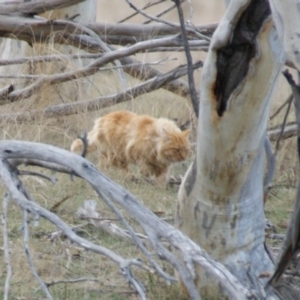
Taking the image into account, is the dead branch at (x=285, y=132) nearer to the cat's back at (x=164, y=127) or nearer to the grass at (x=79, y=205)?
the grass at (x=79, y=205)

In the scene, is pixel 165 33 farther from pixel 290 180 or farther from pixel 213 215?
pixel 213 215

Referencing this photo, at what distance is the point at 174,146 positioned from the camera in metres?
7.11

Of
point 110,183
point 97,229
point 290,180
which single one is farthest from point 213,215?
point 290,180

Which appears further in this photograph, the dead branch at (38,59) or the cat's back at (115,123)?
the cat's back at (115,123)

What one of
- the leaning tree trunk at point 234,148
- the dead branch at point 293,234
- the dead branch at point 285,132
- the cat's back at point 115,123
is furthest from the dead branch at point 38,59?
the dead branch at point 293,234

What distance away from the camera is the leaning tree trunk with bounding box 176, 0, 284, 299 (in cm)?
337

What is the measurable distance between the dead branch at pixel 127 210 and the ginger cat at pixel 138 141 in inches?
150

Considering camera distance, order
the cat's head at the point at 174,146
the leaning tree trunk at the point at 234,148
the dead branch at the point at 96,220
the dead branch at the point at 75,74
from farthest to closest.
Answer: the cat's head at the point at 174,146, the dead branch at the point at 75,74, the dead branch at the point at 96,220, the leaning tree trunk at the point at 234,148

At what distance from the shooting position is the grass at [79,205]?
4.30 metres

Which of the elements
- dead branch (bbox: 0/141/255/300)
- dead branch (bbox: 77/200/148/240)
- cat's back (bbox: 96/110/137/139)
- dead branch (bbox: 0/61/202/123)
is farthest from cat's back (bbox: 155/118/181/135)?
dead branch (bbox: 0/141/255/300)

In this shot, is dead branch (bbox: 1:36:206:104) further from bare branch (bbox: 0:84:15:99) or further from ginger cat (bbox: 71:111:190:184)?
ginger cat (bbox: 71:111:190:184)

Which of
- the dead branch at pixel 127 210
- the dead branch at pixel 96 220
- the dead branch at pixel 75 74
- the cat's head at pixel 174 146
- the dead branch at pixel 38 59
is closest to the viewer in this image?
the dead branch at pixel 127 210

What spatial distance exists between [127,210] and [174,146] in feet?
13.2

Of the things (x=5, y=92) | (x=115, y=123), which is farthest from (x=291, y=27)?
(x=115, y=123)
